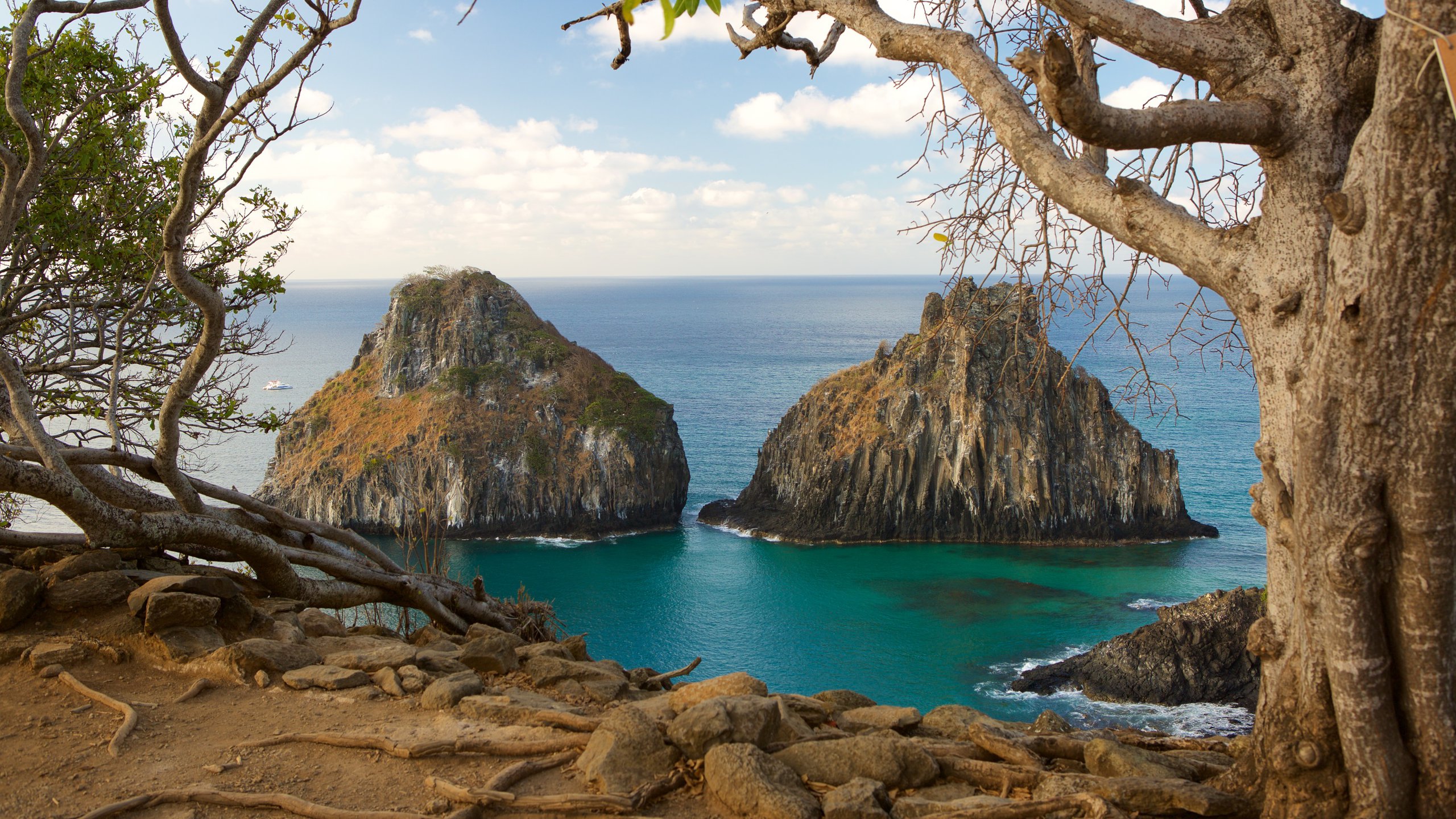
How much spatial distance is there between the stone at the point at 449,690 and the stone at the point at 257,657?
135 cm

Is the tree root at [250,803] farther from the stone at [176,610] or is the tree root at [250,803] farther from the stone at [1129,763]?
the stone at [1129,763]

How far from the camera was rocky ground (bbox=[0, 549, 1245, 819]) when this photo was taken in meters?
5.00

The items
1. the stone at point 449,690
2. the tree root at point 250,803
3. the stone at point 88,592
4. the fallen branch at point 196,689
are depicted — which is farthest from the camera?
the stone at point 88,592

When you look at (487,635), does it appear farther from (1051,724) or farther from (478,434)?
(478,434)

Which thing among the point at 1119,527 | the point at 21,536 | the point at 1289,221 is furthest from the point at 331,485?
the point at 1289,221

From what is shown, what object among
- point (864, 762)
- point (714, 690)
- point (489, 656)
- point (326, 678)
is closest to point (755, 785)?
point (864, 762)

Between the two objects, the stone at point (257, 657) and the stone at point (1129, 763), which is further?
the stone at point (257, 657)

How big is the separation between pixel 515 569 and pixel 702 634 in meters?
15.4

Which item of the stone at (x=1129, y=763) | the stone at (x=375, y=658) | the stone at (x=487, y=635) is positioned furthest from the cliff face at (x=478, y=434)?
the stone at (x=1129, y=763)

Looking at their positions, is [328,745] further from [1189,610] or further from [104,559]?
[1189,610]

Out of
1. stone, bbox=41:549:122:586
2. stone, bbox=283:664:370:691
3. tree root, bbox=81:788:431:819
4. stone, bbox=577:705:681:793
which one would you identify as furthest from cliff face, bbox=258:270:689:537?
stone, bbox=577:705:681:793

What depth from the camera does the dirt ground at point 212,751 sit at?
5.17m

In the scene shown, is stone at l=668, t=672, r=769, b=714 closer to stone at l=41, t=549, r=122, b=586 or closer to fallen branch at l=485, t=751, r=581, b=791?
fallen branch at l=485, t=751, r=581, b=791

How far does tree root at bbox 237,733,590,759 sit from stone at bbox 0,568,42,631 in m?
3.11
